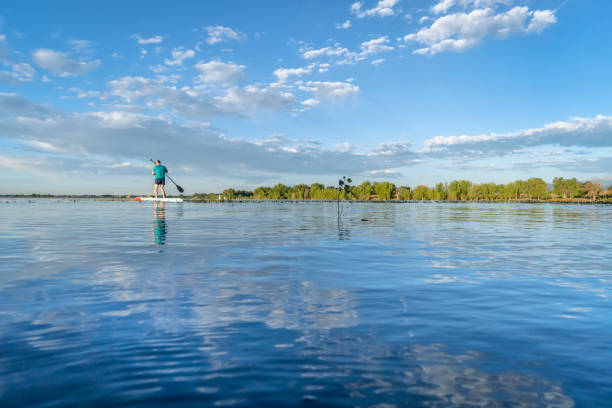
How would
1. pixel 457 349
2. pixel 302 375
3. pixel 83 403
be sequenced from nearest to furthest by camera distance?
pixel 83 403 < pixel 302 375 < pixel 457 349

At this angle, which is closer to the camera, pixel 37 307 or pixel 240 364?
pixel 240 364

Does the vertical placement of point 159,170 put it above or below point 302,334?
above

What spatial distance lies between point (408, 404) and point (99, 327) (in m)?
5.86

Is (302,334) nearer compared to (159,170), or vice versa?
(302,334)

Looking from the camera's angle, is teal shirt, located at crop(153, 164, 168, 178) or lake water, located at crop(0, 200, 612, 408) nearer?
lake water, located at crop(0, 200, 612, 408)

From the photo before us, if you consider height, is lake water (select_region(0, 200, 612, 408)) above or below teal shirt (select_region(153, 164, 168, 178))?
below

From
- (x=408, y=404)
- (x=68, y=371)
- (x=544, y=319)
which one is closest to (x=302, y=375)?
(x=408, y=404)

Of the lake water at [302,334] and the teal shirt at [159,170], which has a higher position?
the teal shirt at [159,170]

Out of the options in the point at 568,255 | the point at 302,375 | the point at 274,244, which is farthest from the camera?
the point at 274,244

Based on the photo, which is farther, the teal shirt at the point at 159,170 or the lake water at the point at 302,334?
the teal shirt at the point at 159,170

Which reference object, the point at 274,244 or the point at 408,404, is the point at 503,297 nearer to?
A: the point at 408,404

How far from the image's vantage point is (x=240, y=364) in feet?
18.3

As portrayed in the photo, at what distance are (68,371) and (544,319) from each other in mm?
9091

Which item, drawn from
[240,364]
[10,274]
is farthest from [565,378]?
[10,274]
